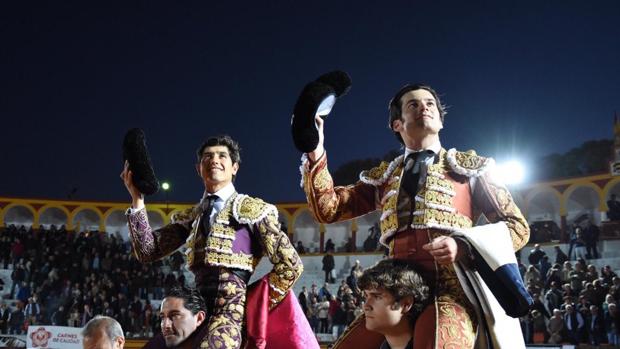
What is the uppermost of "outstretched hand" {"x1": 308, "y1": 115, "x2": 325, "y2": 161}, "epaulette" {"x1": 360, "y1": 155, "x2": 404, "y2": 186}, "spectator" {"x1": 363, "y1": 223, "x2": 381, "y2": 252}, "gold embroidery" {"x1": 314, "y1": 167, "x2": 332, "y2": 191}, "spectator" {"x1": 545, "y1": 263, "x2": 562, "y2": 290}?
"spectator" {"x1": 363, "y1": 223, "x2": 381, "y2": 252}

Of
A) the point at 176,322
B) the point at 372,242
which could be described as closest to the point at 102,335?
the point at 176,322

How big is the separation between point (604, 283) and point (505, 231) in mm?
11022

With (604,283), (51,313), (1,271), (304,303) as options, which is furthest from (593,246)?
(1,271)

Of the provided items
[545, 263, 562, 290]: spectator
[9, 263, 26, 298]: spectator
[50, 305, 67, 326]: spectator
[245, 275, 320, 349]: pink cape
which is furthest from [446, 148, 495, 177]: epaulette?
[9, 263, 26, 298]: spectator

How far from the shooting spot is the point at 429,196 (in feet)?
8.98

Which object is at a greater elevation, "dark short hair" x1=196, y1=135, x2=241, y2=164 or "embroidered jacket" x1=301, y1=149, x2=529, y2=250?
"dark short hair" x1=196, y1=135, x2=241, y2=164

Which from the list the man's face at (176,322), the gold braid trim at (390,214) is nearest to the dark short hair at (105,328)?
the man's face at (176,322)

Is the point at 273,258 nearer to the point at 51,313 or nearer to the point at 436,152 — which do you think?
the point at 436,152

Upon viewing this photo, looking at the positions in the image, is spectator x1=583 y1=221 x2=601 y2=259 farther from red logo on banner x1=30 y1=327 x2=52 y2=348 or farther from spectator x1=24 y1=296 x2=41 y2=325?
spectator x1=24 y1=296 x2=41 y2=325

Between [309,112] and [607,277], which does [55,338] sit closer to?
[607,277]

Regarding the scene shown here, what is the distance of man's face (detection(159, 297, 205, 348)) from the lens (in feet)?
10.7

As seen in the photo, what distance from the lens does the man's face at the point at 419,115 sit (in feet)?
9.51

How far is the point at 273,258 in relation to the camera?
11.9ft

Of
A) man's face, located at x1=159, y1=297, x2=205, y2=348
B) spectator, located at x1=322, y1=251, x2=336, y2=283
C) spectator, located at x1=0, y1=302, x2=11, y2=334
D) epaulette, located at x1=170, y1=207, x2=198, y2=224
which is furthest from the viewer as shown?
spectator, located at x1=322, y1=251, x2=336, y2=283
